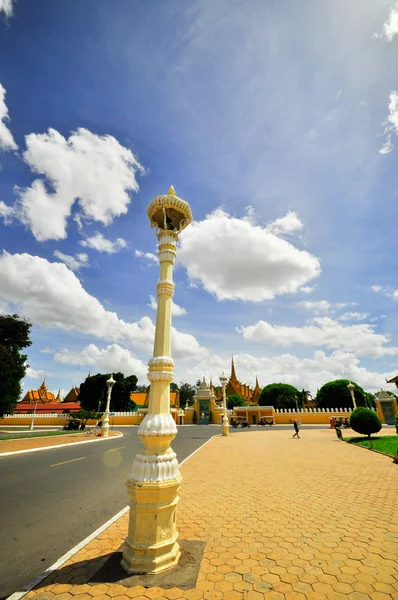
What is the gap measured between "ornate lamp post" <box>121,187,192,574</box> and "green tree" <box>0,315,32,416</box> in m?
24.9

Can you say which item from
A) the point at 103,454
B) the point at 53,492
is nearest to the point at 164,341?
the point at 53,492

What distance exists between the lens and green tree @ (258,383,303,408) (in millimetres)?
47375

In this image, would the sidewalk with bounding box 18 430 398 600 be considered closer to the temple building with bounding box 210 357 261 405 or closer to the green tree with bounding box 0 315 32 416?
the green tree with bounding box 0 315 32 416

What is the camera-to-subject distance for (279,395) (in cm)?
→ 4844

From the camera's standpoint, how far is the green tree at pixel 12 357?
931 inches

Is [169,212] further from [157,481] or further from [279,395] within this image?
[279,395]

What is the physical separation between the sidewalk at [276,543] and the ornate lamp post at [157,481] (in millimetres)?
360

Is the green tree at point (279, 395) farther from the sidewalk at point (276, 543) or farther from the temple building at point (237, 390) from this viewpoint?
the sidewalk at point (276, 543)

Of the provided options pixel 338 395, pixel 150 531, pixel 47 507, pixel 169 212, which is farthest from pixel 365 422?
pixel 338 395

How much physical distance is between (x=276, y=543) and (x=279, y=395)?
48332 millimetres

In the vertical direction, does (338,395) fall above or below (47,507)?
above

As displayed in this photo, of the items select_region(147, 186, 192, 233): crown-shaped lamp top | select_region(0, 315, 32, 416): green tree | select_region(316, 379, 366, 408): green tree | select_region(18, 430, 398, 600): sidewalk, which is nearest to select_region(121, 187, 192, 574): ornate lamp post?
select_region(18, 430, 398, 600): sidewalk

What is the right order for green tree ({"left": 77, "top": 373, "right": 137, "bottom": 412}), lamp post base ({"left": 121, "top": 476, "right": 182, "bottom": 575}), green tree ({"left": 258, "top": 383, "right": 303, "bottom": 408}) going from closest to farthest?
lamp post base ({"left": 121, "top": 476, "right": 182, "bottom": 575}) → green tree ({"left": 77, "top": 373, "right": 137, "bottom": 412}) → green tree ({"left": 258, "top": 383, "right": 303, "bottom": 408})

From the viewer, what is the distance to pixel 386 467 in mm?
9086
